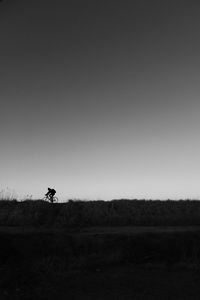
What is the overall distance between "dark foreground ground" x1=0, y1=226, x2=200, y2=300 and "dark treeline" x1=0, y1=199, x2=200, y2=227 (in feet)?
7.88

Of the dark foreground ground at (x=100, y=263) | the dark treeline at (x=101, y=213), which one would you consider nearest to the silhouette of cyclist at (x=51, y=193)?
the dark treeline at (x=101, y=213)

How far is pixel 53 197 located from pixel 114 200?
341 cm

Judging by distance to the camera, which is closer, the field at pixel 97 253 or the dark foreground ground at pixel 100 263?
the dark foreground ground at pixel 100 263

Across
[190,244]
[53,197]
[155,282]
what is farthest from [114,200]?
[155,282]

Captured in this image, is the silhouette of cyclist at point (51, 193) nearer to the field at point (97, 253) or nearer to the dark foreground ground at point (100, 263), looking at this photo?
the field at point (97, 253)

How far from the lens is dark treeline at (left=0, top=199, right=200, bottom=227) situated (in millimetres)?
22094

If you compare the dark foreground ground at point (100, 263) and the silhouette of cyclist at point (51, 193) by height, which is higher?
the silhouette of cyclist at point (51, 193)

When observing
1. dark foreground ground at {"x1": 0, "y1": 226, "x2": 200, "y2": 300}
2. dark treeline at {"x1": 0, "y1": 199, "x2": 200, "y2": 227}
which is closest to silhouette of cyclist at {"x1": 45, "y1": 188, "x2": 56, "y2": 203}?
dark treeline at {"x1": 0, "y1": 199, "x2": 200, "y2": 227}

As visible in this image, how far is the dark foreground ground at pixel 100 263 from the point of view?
38.1ft

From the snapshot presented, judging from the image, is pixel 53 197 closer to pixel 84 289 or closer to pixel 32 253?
pixel 32 253

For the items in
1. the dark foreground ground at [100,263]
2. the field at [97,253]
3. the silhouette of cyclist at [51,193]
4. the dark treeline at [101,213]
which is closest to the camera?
the dark foreground ground at [100,263]

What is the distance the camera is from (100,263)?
49.6 ft

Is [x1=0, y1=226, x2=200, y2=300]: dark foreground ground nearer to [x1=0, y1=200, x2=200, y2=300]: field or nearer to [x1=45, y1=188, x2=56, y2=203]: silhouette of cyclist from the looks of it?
[x1=0, y1=200, x2=200, y2=300]: field

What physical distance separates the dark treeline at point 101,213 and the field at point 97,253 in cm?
5
